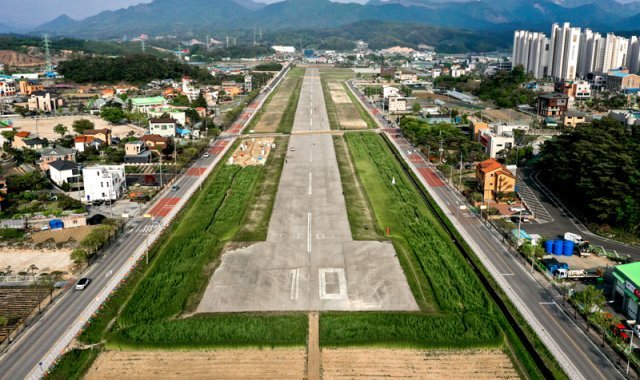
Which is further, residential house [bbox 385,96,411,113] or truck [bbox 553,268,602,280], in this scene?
residential house [bbox 385,96,411,113]

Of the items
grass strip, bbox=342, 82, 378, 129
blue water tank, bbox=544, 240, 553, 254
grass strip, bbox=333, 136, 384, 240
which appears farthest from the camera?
grass strip, bbox=342, 82, 378, 129

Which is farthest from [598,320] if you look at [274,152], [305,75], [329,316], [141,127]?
[305,75]

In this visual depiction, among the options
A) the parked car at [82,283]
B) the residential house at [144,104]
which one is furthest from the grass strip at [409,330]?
the residential house at [144,104]

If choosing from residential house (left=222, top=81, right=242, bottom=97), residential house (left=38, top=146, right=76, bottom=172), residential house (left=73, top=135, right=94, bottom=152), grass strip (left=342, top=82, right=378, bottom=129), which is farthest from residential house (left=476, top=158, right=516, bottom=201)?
residential house (left=222, top=81, right=242, bottom=97)

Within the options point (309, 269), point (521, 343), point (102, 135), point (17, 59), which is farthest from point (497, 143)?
point (17, 59)

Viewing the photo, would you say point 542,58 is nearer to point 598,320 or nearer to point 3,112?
point 3,112

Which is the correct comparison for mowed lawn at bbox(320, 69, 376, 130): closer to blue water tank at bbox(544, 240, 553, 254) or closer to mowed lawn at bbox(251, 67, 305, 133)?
mowed lawn at bbox(251, 67, 305, 133)

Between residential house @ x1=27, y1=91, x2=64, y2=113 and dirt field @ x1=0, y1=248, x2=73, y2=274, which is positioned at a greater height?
residential house @ x1=27, y1=91, x2=64, y2=113
